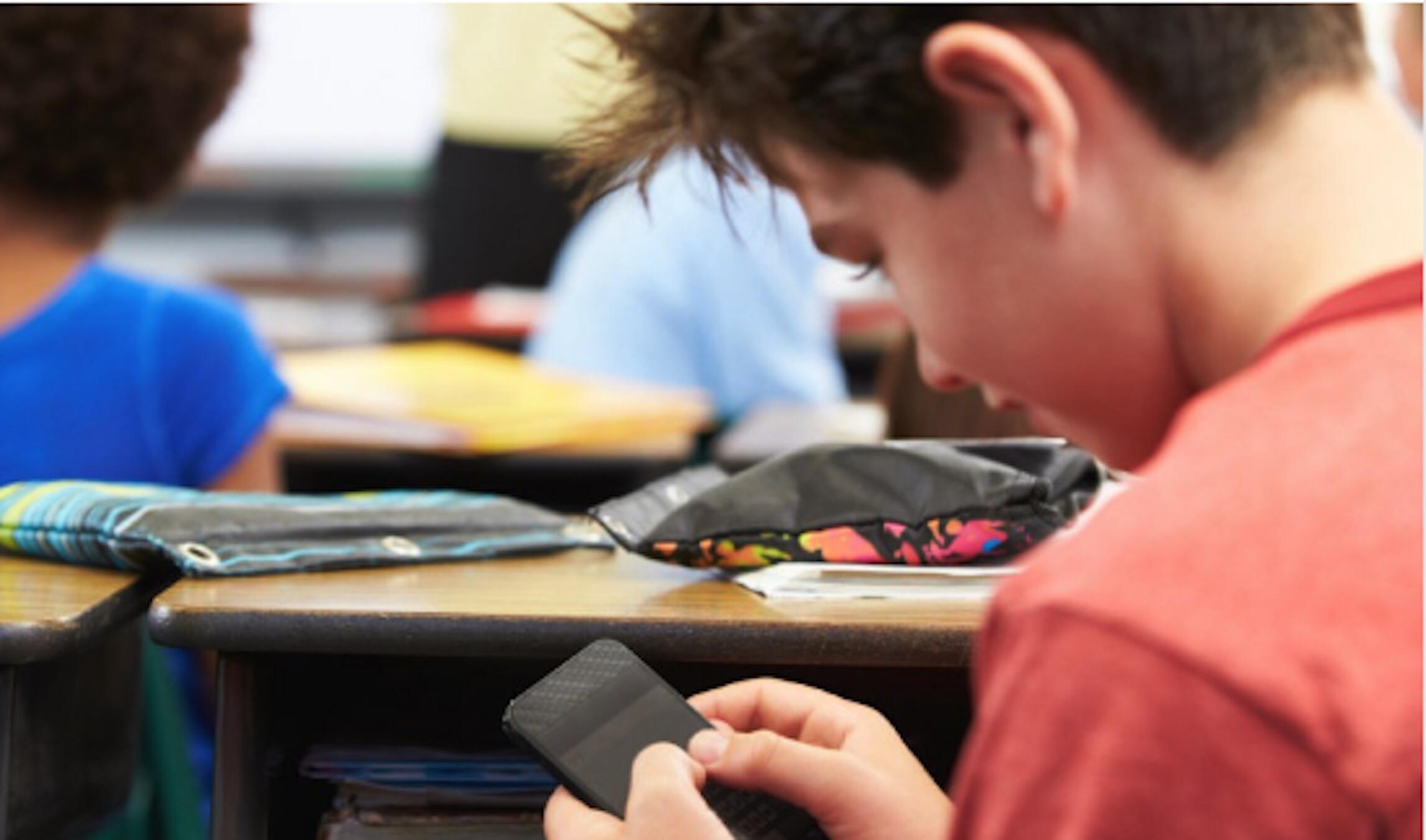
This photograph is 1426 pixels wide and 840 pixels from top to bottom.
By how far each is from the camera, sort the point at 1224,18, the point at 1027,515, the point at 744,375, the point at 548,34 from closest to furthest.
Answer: the point at 1224,18 → the point at 1027,515 → the point at 744,375 → the point at 548,34

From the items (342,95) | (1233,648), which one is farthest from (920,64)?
(342,95)

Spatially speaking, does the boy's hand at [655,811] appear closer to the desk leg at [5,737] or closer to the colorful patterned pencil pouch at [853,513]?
the colorful patterned pencil pouch at [853,513]

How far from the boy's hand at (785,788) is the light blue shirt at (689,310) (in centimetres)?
184

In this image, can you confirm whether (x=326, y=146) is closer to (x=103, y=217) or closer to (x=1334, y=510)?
(x=103, y=217)

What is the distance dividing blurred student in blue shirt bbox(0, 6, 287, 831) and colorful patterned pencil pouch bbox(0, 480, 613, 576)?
35cm

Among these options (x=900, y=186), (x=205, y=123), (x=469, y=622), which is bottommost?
(x=469, y=622)

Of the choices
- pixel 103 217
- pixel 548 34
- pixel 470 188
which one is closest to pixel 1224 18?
pixel 103 217

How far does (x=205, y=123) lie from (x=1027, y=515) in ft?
3.31

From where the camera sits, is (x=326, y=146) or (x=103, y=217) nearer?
(x=103, y=217)

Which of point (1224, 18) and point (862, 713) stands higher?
point (1224, 18)

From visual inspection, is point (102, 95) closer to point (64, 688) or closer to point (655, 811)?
point (64, 688)

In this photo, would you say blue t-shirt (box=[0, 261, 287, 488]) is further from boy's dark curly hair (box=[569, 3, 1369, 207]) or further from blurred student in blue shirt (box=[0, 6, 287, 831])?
boy's dark curly hair (box=[569, 3, 1369, 207])

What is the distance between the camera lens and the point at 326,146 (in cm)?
535

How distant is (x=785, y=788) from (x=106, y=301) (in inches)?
35.3
